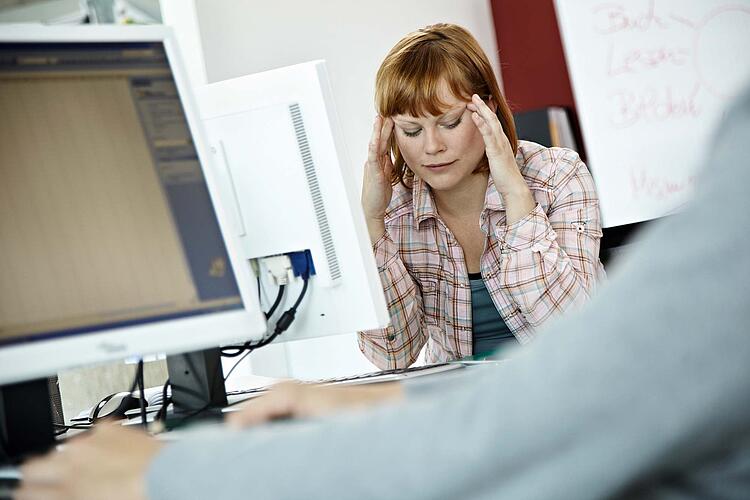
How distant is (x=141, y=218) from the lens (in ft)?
2.88

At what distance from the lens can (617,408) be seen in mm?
312

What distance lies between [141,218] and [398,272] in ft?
2.70

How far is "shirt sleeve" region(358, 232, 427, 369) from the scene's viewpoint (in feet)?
5.38

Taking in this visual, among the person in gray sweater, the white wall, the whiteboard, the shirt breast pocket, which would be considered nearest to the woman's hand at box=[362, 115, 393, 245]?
the shirt breast pocket

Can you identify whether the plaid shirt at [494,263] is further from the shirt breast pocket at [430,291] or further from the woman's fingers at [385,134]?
the woman's fingers at [385,134]

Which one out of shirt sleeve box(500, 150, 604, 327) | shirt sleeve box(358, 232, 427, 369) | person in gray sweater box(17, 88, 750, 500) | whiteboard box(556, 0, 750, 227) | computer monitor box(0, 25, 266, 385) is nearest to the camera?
person in gray sweater box(17, 88, 750, 500)

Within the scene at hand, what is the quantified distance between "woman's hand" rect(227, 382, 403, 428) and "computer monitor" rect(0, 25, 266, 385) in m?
0.29

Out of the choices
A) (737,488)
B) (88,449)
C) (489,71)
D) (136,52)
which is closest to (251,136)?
(136,52)

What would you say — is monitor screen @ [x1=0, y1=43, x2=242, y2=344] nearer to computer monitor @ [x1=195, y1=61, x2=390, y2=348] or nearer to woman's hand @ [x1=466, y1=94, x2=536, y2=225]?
computer monitor @ [x1=195, y1=61, x2=390, y2=348]

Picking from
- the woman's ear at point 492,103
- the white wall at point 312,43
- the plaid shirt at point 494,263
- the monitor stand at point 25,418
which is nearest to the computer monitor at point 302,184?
the monitor stand at point 25,418

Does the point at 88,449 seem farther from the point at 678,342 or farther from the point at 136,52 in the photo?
the point at 136,52

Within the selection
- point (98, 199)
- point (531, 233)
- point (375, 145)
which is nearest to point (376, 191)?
point (375, 145)

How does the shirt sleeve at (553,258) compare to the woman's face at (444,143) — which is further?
the woman's face at (444,143)

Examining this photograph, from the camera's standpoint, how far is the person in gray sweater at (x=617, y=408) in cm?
30
